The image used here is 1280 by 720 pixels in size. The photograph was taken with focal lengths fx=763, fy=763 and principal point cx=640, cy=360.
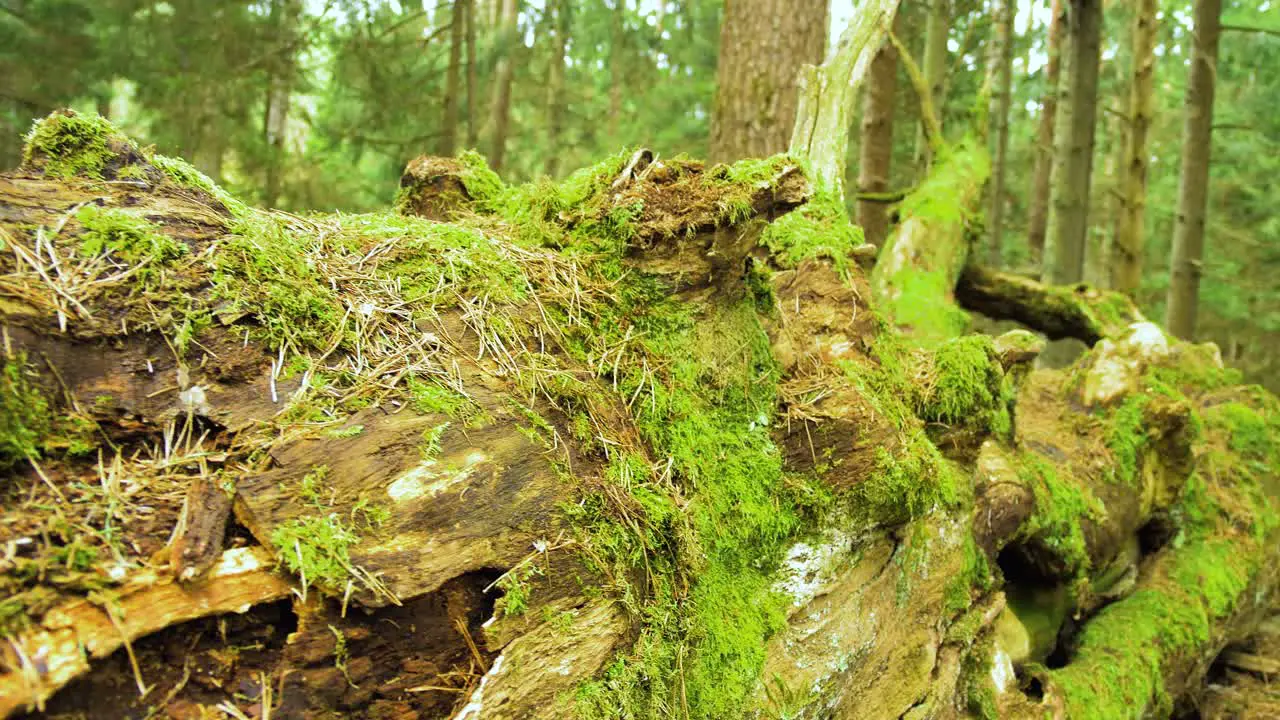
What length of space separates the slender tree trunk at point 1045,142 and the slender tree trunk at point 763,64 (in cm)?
1067

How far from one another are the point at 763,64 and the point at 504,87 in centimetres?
766

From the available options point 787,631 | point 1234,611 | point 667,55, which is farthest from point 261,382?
point 667,55

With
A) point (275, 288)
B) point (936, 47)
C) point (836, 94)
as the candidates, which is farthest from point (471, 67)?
point (275, 288)

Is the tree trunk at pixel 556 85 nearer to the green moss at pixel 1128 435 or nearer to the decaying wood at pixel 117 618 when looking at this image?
the green moss at pixel 1128 435

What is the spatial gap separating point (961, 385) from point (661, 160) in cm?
148

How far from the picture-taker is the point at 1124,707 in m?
3.40

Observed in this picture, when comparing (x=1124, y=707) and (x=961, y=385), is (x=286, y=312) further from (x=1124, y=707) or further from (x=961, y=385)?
(x=1124, y=707)


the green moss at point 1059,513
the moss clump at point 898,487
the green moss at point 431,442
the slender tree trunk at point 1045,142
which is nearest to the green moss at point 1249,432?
the green moss at point 1059,513

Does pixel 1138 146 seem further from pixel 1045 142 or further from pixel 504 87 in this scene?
pixel 504 87

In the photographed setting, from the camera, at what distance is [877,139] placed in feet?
26.6

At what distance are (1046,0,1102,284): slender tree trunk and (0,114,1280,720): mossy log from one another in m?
6.91

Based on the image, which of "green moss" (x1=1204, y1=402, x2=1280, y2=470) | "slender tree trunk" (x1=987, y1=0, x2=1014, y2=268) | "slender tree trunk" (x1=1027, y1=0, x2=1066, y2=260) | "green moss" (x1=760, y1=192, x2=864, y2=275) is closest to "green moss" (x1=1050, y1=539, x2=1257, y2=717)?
"green moss" (x1=1204, y1=402, x2=1280, y2=470)

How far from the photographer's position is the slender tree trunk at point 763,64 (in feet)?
17.6

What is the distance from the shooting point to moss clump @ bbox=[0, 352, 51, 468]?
1.37 m
